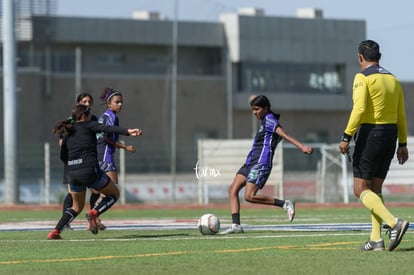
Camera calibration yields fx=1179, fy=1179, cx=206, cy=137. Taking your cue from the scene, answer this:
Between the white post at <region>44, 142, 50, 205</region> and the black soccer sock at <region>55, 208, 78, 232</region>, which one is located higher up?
the black soccer sock at <region>55, 208, 78, 232</region>

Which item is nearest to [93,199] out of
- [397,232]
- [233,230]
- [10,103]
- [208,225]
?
[233,230]

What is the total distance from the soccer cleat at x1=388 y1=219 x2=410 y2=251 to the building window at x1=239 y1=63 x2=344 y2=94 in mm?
57890

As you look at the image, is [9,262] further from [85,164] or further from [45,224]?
[45,224]

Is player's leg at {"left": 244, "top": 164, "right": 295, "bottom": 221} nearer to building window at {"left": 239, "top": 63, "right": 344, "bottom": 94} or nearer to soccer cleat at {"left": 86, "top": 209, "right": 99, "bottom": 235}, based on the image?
soccer cleat at {"left": 86, "top": 209, "right": 99, "bottom": 235}

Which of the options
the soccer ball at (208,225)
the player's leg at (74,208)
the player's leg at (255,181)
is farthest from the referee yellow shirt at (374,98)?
the player's leg at (74,208)

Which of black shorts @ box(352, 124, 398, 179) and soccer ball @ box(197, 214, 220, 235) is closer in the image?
black shorts @ box(352, 124, 398, 179)

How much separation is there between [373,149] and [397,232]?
103 cm

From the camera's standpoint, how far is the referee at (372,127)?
467 inches

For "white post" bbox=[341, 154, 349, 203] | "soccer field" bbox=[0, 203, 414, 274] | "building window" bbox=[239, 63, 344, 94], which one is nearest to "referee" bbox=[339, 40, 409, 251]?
"soccer field" bbox=[0, 203, 414, 274]

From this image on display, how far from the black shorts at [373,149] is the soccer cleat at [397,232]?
0.81m

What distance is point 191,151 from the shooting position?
40.0 m

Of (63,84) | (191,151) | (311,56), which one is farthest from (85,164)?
(311,56)

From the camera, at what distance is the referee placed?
11859mm

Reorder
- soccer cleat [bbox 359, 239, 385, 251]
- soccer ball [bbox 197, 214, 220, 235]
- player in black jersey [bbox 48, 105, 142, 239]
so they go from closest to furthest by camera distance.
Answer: soccer cleat [bbox 359, 239, 385, 251]
player in black jersey [bbox 48, 105, 142, 239]
soccer ball [bbox 197, 214, 220, 235]
